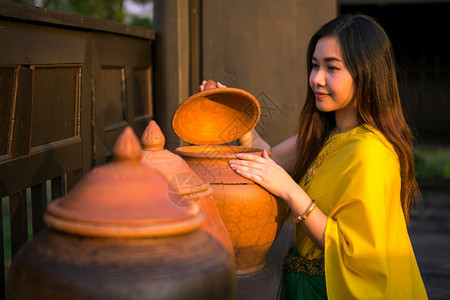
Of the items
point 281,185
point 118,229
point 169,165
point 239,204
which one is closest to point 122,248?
point 118,229

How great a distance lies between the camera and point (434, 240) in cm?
503

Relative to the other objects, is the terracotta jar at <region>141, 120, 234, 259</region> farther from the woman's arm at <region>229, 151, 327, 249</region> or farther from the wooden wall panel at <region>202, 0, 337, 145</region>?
the wooden wall panel at <region>202, 0, 337, 145</region>

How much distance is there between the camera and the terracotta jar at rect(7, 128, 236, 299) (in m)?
0.95

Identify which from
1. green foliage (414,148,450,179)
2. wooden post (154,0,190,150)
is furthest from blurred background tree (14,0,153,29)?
wooden post (154,0,190,150)

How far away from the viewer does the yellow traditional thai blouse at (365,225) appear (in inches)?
73.9

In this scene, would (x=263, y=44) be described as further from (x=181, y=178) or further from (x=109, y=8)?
(x=109, y=8)

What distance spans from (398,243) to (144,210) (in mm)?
1238

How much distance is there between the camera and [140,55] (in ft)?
10.0

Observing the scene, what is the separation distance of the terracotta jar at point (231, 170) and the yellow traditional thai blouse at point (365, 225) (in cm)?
19

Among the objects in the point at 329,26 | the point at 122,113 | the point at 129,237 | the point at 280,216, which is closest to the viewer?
the point at 129,237

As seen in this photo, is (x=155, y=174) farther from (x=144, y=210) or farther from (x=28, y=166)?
(x=28, y=166)

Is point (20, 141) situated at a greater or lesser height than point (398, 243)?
greater

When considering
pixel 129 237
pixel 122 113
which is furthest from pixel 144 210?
pixel 122 113

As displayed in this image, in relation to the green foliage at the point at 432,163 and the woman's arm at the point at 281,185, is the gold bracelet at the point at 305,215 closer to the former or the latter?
the woman's arm at the point at 281,185
